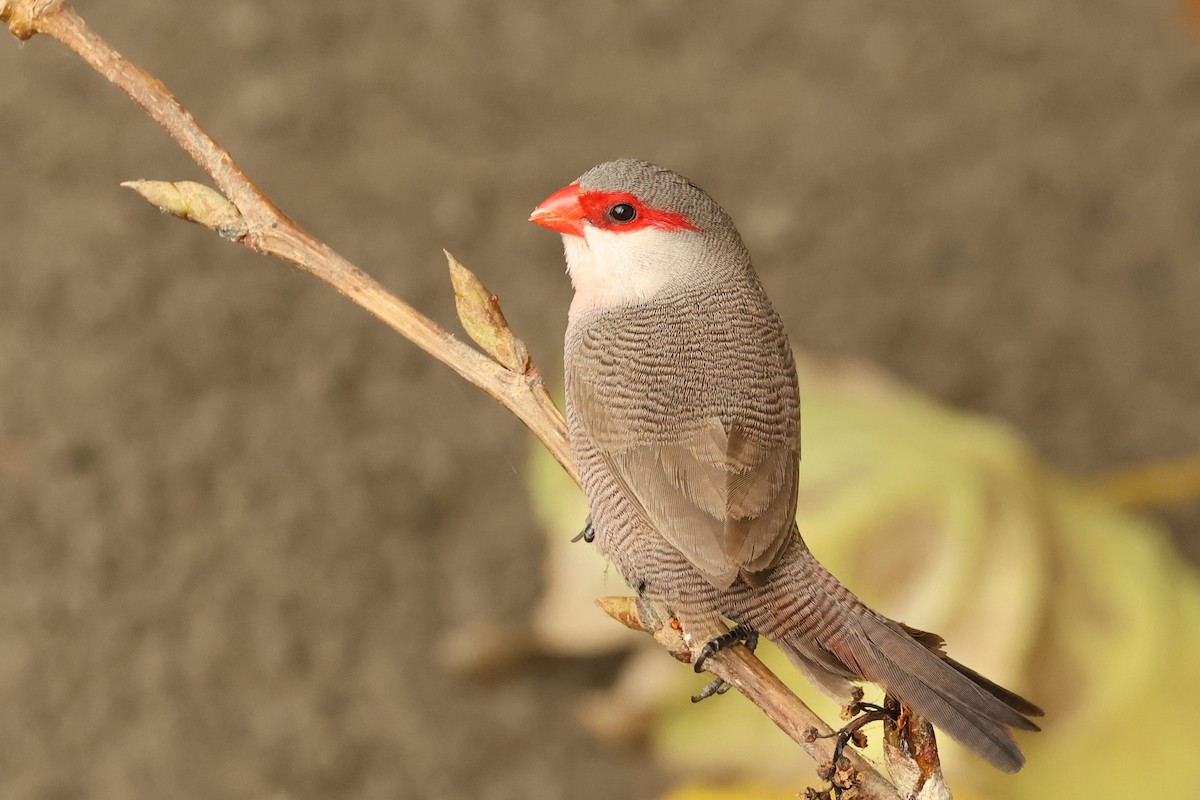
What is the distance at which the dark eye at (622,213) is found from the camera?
173 centimetres

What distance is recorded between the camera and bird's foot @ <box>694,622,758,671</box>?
144 centimetres

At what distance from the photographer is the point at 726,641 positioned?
1457 mm

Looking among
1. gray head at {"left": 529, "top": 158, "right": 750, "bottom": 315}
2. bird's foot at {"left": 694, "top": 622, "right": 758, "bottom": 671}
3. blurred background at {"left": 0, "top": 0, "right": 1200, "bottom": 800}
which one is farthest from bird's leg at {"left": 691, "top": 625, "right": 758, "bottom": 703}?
blurred background at {"left": 0, "top": 0, "right": 1200, "bottom": 800}

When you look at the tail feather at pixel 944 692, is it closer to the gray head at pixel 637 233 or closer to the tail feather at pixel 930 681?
the tail feather at pixel 930 681

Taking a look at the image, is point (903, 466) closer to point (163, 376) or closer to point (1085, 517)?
point (1085, 517)

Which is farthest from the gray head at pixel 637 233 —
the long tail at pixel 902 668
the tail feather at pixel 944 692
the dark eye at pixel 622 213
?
the tail feather at pixel 944 692

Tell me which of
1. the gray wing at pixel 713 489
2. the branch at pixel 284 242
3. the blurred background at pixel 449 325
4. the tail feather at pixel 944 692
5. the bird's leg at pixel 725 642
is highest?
the blurred background at pixel 449 325

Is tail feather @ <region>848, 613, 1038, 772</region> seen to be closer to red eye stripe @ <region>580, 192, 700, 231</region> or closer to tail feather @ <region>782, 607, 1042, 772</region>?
tail feather @ <region>782, 607, 1042, 772</region>

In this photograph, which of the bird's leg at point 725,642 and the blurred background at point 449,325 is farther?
the blurred background at point 449,325

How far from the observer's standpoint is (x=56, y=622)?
343 centimetres

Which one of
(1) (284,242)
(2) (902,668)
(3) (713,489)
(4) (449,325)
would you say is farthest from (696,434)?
(4) (449,325)

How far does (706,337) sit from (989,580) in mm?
1283

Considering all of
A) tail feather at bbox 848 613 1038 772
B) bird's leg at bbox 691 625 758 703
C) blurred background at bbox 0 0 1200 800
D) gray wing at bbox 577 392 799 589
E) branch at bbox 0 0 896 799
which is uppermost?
blurred background at bbox 0 0 1200 800

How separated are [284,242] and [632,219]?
0.47 metres
